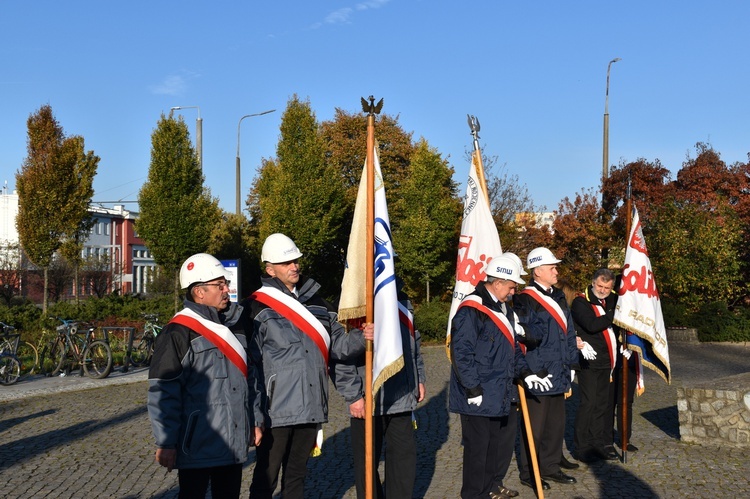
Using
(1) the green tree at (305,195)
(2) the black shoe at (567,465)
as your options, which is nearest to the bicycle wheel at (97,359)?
(2) the black shoe at (567,465)

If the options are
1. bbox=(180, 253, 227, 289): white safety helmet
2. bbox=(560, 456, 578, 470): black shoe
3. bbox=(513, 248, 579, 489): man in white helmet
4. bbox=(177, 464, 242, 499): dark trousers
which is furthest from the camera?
bbox=(560, 456, 578, 470): black shoe

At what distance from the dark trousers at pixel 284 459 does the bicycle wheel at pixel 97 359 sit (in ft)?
33.6

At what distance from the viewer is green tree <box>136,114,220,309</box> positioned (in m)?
29.0

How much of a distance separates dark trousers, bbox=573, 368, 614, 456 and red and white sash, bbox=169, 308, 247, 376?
15.1 ft

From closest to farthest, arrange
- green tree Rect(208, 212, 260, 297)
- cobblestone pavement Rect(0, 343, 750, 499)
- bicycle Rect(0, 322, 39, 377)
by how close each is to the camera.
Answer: cobblestone pavement Rect(0, 343, 750, 499) → bicycle Rect(0, 322, 39, 377) → green tree Rect(208, 212, 260, 297)

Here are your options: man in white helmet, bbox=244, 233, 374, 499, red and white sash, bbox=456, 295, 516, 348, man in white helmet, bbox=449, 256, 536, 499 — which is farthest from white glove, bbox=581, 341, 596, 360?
man in white helmet, bbox=244, 233, 374, 499

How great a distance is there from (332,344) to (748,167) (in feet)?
104

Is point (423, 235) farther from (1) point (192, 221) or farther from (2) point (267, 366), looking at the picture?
(2) point (267, 366)

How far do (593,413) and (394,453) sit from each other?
3131 millimetres

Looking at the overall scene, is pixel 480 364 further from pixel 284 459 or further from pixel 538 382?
pixel 284 459

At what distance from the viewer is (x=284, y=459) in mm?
5715

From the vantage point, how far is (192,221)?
29.2 m

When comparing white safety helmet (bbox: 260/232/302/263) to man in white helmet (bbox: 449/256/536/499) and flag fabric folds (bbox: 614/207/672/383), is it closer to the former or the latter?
man in white helmet (bbox: 449/256/536/499)

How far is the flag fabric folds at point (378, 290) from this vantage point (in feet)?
18.5
